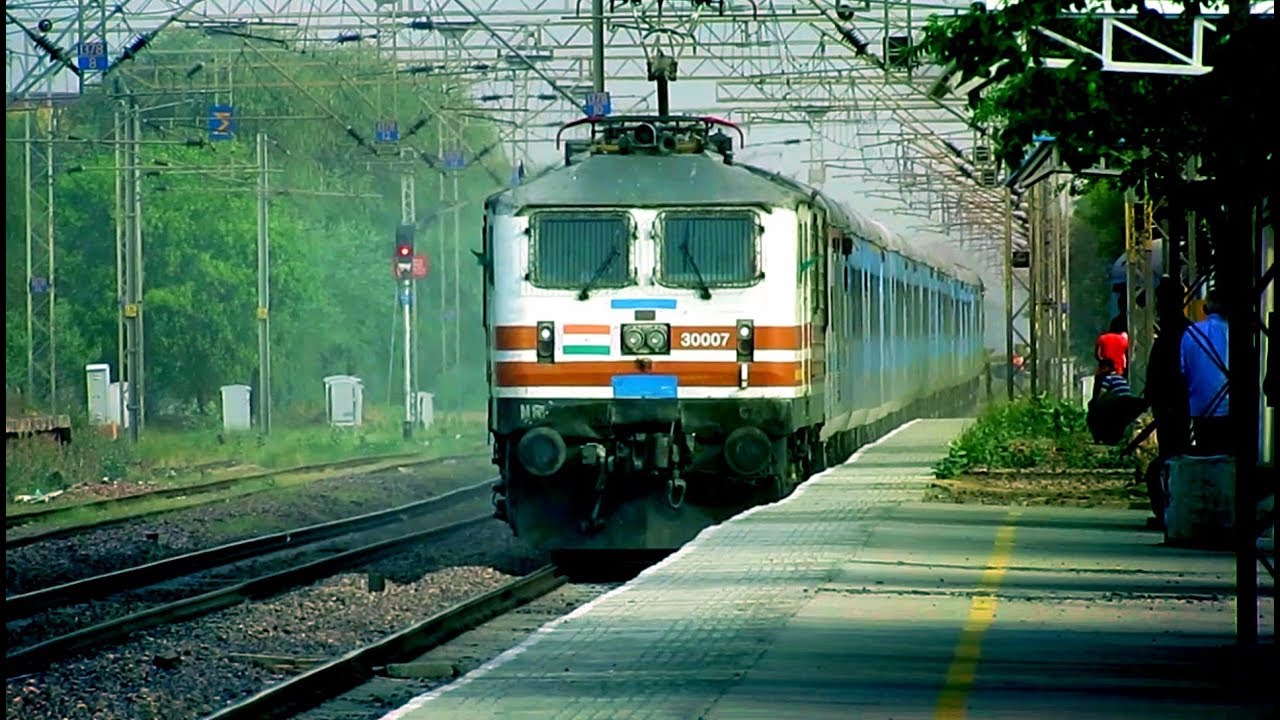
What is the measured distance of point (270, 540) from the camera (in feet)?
84.3

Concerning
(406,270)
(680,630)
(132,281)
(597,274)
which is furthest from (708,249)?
(406,270)

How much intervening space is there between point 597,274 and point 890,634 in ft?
28.9

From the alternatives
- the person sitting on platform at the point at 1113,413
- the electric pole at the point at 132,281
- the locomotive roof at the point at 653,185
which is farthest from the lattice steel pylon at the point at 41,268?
the person sitting on platform at the point at 1113,413

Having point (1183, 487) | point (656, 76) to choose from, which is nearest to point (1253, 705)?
point (1183, 487)

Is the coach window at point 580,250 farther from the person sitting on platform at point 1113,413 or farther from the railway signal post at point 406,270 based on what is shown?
the railway signal post at point 406,270

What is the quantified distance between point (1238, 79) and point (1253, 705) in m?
2.56

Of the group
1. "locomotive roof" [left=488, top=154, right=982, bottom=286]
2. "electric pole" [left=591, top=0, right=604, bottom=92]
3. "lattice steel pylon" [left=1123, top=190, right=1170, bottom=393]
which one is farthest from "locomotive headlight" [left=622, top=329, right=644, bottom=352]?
"lattice steel pylon" [left=1123, top=190, right=1170, bottom=393]

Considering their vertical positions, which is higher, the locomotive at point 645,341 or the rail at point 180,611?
the locomotive at point 645,341

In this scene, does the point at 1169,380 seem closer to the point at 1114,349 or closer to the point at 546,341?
the point at 546,341

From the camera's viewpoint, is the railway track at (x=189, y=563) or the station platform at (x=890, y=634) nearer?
the station platform at (x=890, y=634)

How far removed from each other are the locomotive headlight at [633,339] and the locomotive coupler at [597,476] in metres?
0.85

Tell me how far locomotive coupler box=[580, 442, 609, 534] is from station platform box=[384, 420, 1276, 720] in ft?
4.15

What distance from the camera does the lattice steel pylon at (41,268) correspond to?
156 ft

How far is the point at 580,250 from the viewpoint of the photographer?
67.9 feet
